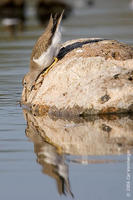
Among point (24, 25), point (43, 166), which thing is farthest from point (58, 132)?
point (24, 25)

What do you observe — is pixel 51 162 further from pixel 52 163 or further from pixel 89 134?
pixel 89 134

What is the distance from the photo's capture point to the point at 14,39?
20875 millimetres

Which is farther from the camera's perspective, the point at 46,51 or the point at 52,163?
the point at 46,51

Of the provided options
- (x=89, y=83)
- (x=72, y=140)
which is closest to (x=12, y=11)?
(x=89, y=83)

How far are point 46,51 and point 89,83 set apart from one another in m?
1.14

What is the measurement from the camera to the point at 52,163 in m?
7.73

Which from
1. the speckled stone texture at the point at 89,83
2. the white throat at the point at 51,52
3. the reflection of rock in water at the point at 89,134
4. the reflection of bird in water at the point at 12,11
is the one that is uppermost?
the reflection of bird in water at the point at 12,11

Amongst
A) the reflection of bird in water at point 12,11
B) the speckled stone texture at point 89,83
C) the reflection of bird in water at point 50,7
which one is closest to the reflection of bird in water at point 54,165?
the speckled stone texture at point 89,83

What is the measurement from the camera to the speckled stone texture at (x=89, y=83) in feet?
33.9

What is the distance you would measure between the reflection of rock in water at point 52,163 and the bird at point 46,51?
2335mm

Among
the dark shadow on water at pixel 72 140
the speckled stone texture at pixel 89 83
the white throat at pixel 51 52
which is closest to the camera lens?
the dark shadow on water at pixel 72 140

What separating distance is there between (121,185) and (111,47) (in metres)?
4.49

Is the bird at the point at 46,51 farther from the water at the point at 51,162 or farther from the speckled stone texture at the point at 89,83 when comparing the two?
the water at the point at 51,162

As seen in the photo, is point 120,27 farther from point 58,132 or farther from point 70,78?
point 58,132
